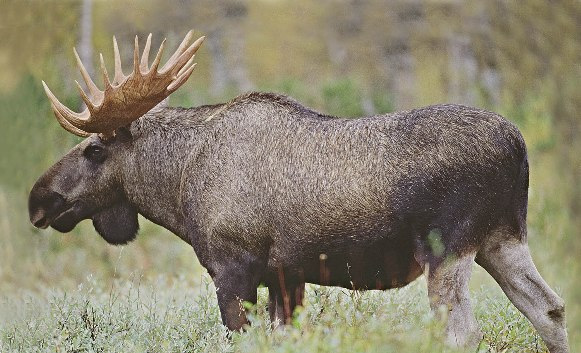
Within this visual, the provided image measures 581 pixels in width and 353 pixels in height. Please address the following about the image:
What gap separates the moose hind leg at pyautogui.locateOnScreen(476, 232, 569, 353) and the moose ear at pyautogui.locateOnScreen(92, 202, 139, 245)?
271 cm

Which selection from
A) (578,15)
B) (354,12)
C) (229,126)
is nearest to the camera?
(229,126)

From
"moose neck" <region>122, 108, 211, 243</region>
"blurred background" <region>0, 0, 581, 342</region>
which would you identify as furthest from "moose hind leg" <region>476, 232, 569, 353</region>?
"moose neck" <region>122, 108, 211, 243</region>

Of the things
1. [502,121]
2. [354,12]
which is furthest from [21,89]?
[354,12]

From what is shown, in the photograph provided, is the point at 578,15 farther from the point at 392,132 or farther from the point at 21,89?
the point at 21,89

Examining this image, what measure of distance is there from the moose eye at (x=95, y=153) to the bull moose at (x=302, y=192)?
0.05 feet

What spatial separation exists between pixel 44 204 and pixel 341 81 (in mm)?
12075

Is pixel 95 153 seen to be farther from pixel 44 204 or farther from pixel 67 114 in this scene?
pixel 44 204

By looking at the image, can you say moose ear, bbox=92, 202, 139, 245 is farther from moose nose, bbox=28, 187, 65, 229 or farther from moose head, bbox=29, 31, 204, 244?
moose nose, bbox=28, 187, 65, 229

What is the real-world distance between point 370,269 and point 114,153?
220 cm

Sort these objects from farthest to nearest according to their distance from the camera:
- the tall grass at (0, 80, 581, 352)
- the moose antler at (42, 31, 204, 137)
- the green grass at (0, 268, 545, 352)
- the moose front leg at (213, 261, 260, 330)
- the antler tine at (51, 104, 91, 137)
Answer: the antler tine at (51, 104, 91, 137) < the moose antler at (42, 31, 204, 137) < the moose front leg at (213, 261, 260, 330) < the green grass at (0, 268, 545, 352) < the tall grass at (0, 80, 581, 352)

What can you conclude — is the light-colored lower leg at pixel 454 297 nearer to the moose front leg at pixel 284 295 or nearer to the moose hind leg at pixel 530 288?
the moose hind leg at pixel 530 288

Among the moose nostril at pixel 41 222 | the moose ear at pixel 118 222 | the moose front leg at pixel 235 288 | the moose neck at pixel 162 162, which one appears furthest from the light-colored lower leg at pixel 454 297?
the moose nostril at pixel 41 222

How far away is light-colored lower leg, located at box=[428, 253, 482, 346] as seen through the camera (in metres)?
5.75

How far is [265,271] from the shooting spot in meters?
6.46
